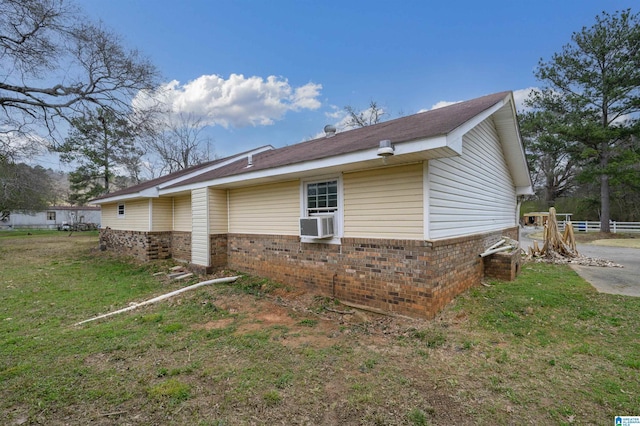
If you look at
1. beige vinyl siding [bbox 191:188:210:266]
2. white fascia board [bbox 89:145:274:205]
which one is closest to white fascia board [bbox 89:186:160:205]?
white fascia board [bbox 89:145:274:205]

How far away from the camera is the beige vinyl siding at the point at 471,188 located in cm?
486

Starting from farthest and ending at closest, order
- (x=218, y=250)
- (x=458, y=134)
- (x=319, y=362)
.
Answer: (x=218, y=250), (x=458, y=134), (x=319, y=362)

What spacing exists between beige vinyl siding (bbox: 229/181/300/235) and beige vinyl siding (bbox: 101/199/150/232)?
17.5ft

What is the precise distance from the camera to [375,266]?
5.11 metres

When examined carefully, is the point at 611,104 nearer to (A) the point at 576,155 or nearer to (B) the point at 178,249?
(A) the point at 576,155

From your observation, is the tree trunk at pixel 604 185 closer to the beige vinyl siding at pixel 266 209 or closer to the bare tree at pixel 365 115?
the bare tree at pixel 365 115

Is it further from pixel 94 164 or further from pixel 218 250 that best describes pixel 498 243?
pixel 94 164

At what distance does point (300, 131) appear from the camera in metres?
26.9

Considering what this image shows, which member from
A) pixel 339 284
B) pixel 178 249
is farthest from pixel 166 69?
pixel 339 284

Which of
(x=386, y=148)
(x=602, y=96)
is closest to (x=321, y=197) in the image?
(x=386, y=148)

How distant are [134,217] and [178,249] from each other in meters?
3.24

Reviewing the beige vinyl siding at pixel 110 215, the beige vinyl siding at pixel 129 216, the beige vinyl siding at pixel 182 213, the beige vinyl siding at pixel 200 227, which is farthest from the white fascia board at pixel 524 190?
the beige vinyl siding at pixel 110 215

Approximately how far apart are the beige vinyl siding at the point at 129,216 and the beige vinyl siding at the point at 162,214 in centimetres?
42

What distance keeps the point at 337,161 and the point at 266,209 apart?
2.90 m
